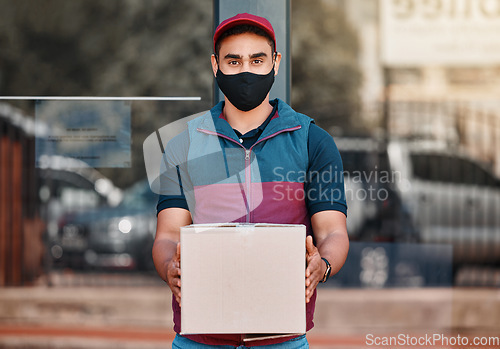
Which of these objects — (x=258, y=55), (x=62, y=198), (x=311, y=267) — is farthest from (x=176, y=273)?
(x=62, y=198)

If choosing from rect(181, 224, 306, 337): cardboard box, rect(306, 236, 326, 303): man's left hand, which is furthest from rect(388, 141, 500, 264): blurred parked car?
rect(181, 224, 306, 337): cardboard box

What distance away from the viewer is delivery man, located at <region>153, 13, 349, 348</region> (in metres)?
2.41

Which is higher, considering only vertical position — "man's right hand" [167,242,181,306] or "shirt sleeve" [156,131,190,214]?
"shirt sleeve" [156,131,190,214]

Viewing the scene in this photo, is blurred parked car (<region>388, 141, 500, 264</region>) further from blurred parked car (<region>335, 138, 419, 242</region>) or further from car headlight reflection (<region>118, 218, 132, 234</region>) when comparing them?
car headlight reflection (<region>118, 218, 132, 234</region>)

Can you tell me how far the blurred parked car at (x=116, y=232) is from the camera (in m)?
9.14

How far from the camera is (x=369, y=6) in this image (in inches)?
552

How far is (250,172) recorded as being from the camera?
7.90ft

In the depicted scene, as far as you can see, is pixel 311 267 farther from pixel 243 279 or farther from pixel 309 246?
pixel 243 279

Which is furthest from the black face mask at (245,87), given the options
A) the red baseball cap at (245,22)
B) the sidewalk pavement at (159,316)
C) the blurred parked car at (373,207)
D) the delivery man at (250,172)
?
the blurred parked car at (373,207)

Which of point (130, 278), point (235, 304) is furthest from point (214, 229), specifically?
point (130, 278)

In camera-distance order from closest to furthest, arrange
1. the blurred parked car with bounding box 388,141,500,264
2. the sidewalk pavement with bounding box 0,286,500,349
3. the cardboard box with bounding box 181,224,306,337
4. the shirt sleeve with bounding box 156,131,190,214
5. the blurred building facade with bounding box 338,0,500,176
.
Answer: the cardboard box with bounding box 181,224,306,337, the shirt sleeve with bounding box 156,131,190,214, the sidewalk pavement with bounding box 0,286,500,349, the blurred parked car with bounding box 388,141,500,264, the blurred building facade with bounding box 338,0,500,176

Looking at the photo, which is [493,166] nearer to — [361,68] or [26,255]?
[361,68]

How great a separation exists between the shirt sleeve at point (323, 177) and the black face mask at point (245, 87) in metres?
0.22

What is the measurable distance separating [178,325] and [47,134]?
1.69 m
